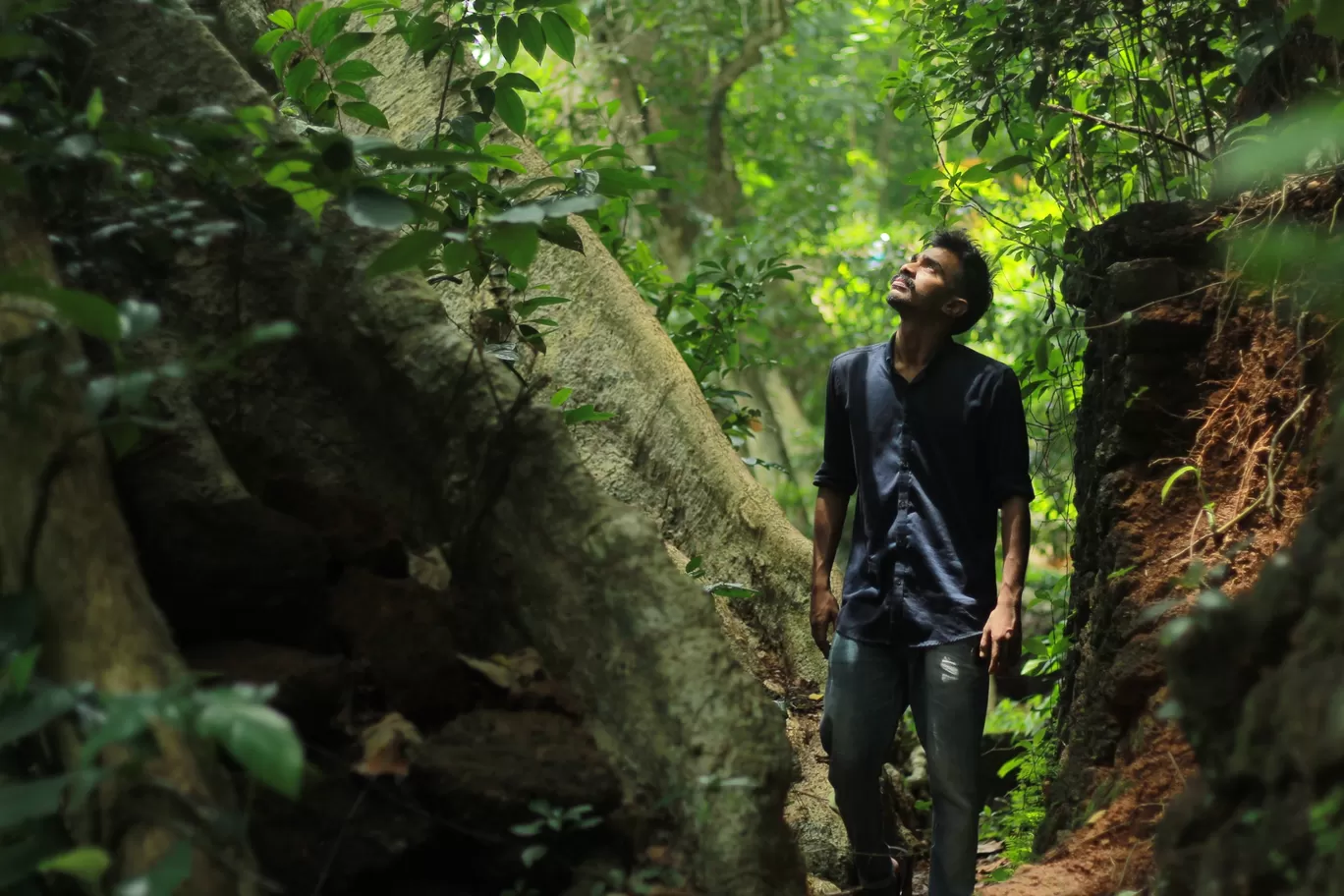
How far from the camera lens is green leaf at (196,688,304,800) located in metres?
1.68

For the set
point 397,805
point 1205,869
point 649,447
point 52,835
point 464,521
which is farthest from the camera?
point 649,447

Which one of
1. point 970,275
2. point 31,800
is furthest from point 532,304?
point 31,800

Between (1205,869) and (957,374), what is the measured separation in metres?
1.99

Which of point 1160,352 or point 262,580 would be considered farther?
point 1160,352

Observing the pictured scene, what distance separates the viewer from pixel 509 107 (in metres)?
3.94

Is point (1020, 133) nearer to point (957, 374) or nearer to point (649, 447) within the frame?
point (957, 374)

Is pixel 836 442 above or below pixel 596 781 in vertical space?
above

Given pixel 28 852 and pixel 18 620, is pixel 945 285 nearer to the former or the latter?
pixel 18 620

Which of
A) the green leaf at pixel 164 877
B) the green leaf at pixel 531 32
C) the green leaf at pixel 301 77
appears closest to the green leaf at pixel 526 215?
the green leaf at pixel 164 877

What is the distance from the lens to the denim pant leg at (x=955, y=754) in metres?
3.67

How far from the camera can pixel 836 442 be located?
4207 millimetres

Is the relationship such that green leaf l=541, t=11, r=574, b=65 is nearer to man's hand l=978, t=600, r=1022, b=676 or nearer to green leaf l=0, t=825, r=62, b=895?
man's hand l=978, t=600, r=1022, b=676

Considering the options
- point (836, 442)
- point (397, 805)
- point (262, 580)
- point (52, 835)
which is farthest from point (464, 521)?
point (836, 442)

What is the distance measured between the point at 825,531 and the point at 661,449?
38.7 inches
